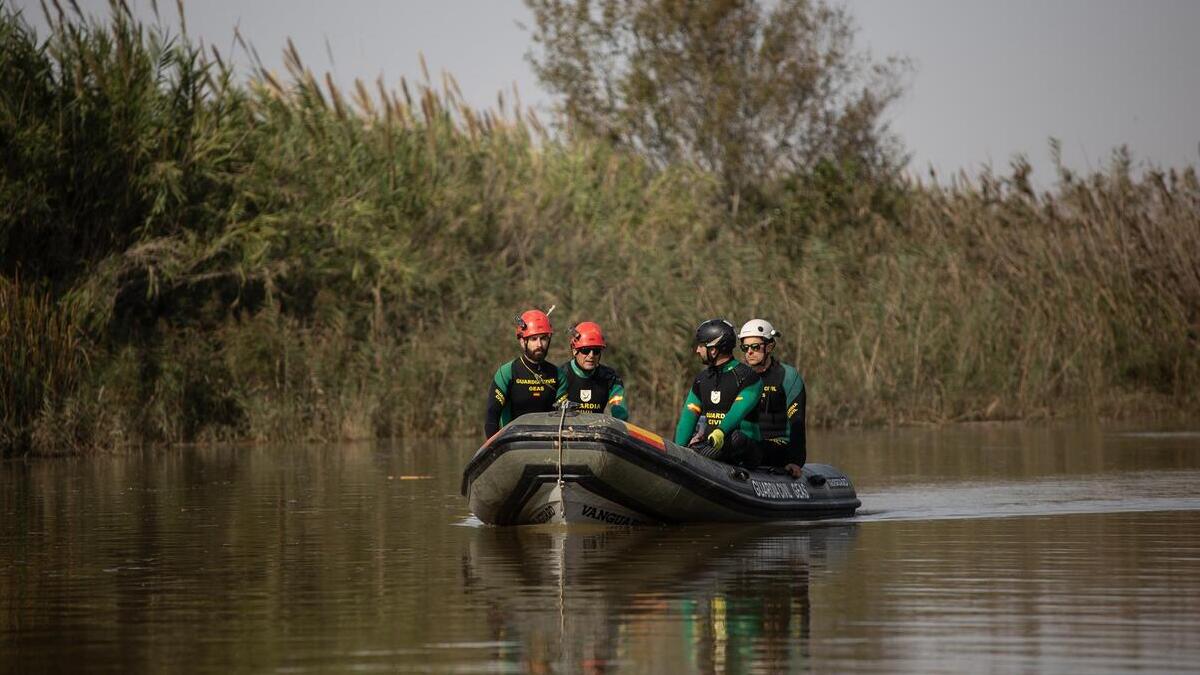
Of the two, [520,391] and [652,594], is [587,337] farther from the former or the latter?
[652,594]

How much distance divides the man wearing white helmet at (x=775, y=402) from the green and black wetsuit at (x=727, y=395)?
0.13m

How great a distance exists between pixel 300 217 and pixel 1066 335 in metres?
10.7

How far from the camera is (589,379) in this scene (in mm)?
16250

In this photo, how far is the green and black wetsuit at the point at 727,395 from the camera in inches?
629

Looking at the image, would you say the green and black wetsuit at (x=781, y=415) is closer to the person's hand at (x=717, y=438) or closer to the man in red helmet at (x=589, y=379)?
the person's hand at (x=717, y=438)

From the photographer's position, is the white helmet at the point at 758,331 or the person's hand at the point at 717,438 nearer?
the person's hand at the point at 717,438

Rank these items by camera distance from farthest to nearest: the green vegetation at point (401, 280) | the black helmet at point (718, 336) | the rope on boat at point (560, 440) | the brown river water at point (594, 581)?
the green vegetation at point (401, 280), the black helmet at point (718, 336), the rope on boat at point (560, 440), the brown river water at point (594, 581)

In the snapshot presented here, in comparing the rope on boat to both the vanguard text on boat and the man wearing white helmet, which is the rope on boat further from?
the man wearing white helmet

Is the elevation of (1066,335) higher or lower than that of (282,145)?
lower

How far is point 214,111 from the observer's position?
28.4m

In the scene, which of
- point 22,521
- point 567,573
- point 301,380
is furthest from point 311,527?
point 301,380

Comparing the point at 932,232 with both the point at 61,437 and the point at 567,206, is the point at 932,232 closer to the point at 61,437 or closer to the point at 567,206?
the point at 567,206

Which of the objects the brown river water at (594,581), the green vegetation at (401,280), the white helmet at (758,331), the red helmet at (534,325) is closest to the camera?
the brown river water at (594,581)

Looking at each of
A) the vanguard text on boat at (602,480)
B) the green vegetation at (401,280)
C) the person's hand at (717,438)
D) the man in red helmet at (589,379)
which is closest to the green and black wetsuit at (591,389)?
the man in red helmet at (589,379)
